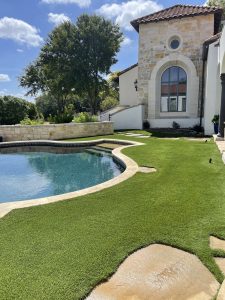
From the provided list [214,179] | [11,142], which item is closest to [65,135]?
[11,142]

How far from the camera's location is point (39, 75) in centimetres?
3666

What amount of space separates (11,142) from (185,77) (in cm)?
1437

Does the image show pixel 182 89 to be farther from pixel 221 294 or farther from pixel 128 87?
pixel 221 294

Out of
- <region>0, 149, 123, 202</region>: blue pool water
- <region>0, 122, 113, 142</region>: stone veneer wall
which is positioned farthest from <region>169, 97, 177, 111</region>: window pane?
<region>0, 149, 123, 202</region>: blue pool water

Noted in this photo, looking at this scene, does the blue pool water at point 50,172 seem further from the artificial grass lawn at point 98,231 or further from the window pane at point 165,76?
the window pane at point 165,76

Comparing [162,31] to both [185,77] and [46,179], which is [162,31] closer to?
[185,77]

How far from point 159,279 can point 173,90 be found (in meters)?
20.4

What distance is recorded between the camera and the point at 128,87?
26.6 meters

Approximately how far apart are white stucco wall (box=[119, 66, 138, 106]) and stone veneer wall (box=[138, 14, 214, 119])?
4168mm

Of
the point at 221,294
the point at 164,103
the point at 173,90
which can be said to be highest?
the point at 173,90

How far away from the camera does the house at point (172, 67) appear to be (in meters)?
19.8

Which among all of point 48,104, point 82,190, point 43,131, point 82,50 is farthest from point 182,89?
point 48,104

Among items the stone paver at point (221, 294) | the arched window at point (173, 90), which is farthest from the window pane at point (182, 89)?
the stone paver at point (221, 294)

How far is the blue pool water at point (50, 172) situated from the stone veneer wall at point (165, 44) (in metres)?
10.4
